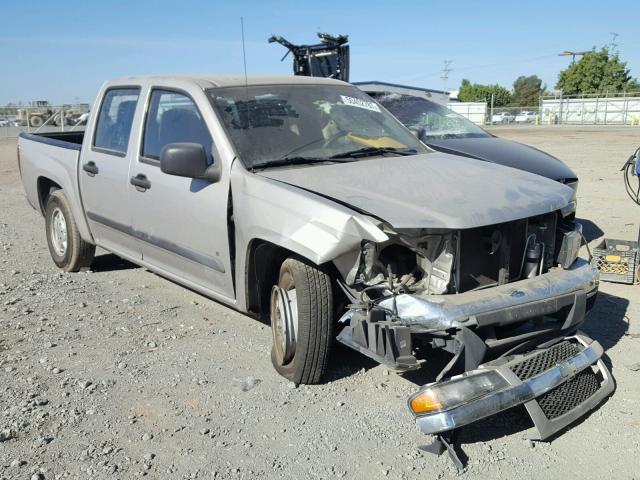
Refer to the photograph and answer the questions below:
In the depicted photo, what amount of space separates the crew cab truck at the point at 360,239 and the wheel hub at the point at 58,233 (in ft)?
5.06

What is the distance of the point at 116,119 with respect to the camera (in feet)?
18.6

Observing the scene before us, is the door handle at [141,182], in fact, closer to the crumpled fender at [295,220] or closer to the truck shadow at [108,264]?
the crumpled fender at [295,220]

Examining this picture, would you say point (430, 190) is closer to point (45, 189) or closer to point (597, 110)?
point (45, 189)

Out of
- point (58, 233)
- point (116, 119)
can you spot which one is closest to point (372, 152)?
point (116, 119)

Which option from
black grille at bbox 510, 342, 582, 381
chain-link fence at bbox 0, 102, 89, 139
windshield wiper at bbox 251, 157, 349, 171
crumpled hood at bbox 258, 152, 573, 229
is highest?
windshield wiper at bbox 251, 157, 349, 171

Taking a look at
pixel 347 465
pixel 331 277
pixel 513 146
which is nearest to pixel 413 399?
pixel 347 465

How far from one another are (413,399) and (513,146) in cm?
551

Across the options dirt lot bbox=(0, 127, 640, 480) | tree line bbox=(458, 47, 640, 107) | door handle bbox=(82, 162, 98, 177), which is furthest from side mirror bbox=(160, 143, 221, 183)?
tree line bbox=(458, 47, 640, 107)

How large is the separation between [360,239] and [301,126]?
1.57 m

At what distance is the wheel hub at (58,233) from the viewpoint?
6.68 meters

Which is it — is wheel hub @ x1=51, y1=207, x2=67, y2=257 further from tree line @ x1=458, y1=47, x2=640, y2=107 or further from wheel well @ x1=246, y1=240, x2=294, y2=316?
tree line @ x1=458, y1=47, x2=640, y2=107

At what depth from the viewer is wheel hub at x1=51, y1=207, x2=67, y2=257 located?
668 centimetres

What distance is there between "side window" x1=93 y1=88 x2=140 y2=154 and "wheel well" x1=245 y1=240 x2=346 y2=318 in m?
1.89

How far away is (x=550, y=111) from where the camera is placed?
45.8m
